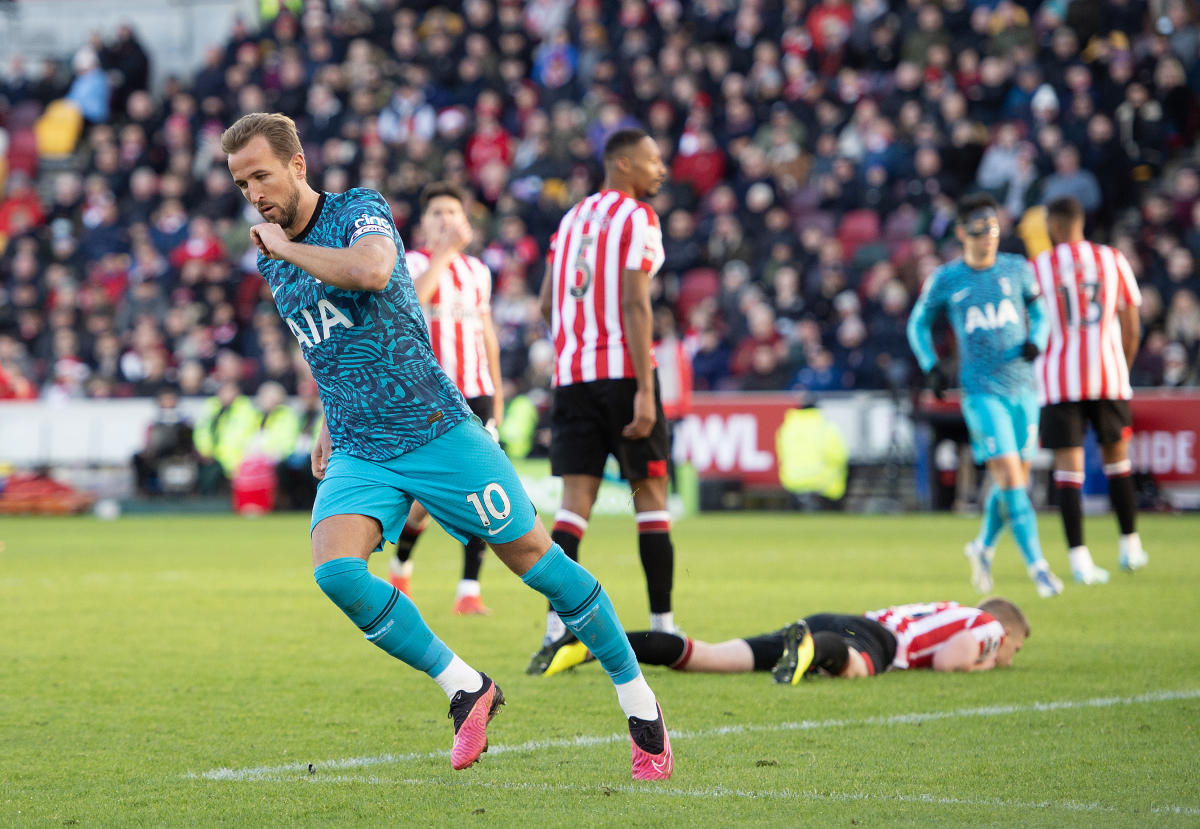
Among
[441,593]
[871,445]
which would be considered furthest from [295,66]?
[441,593]

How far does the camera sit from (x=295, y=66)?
89.7 feet

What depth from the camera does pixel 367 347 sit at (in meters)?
4.44

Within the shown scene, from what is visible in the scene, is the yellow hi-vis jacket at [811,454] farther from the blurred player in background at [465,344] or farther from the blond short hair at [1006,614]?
the blond short hair at [1006,614]

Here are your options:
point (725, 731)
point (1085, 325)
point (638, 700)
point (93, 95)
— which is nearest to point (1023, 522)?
point (1085, 325)

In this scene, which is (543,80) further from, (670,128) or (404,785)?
(404,785)

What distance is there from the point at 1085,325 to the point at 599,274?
5.06 metres

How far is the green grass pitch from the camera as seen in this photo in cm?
407

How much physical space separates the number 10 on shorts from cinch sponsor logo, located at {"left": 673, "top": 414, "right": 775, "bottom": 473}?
1488cm

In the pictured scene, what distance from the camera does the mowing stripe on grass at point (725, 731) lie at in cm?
457

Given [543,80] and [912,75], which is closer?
[912,75]

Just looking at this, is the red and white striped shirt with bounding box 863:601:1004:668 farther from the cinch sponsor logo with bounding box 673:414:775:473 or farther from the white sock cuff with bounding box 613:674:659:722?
the cinch sponsor logo with bounding box 673:414:775:473

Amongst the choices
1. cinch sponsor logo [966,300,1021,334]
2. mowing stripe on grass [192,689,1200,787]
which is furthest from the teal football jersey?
mowing stripe on grass [192,689,1200,787]

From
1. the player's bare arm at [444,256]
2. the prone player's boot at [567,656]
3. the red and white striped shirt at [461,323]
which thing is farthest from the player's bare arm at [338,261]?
the red and white striped shirt at [461,323]

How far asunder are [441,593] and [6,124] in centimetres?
2283
